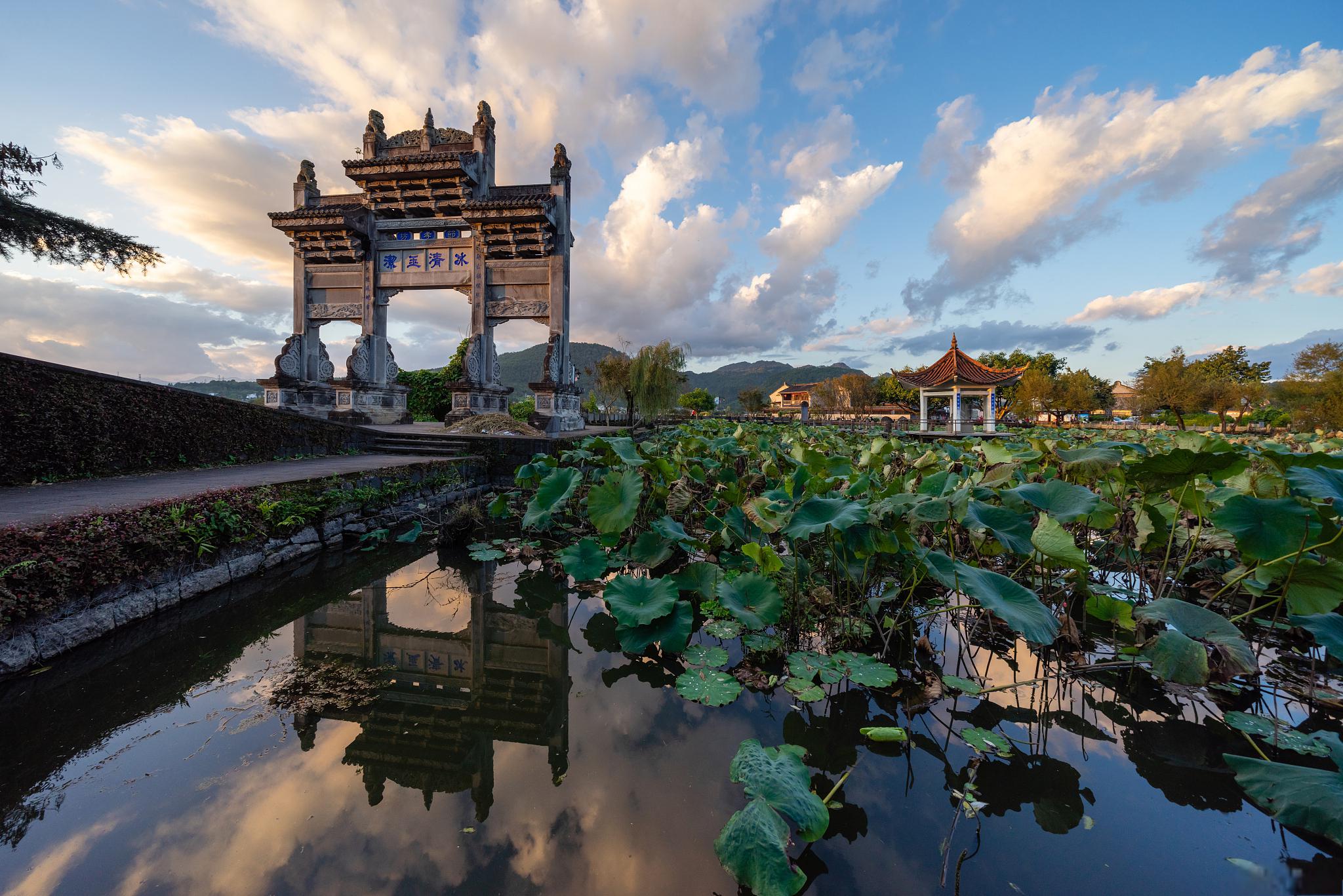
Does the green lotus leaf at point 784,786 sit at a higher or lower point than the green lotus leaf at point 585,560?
lower

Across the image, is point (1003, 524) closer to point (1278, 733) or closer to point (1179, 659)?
point (1179, 659)

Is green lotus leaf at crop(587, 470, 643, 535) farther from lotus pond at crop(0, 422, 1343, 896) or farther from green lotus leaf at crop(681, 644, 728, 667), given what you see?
green lotus leaf at crop(681, 644, 728, 667)

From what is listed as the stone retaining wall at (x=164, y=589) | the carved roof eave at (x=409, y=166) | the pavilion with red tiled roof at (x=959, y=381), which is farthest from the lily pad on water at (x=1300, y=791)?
the pavilion with red tiled roof at (x=959, y=381)

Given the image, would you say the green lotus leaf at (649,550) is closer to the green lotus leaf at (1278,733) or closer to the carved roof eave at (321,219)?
the green lotus leaf at (1278,733)

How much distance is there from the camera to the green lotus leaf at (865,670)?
2.18 meters

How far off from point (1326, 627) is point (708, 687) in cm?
227

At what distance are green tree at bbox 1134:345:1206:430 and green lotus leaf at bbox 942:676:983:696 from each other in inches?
1182

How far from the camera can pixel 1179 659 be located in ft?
5.98

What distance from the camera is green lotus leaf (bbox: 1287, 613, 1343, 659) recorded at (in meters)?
1.69

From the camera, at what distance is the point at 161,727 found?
6.60ft

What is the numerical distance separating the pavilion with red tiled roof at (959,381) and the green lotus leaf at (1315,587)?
16.4 meters

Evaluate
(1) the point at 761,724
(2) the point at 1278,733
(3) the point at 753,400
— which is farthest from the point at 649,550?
(3) the point at 753,400

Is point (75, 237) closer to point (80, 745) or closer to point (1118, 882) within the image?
point (80, 745)

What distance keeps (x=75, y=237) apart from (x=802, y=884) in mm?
13944
